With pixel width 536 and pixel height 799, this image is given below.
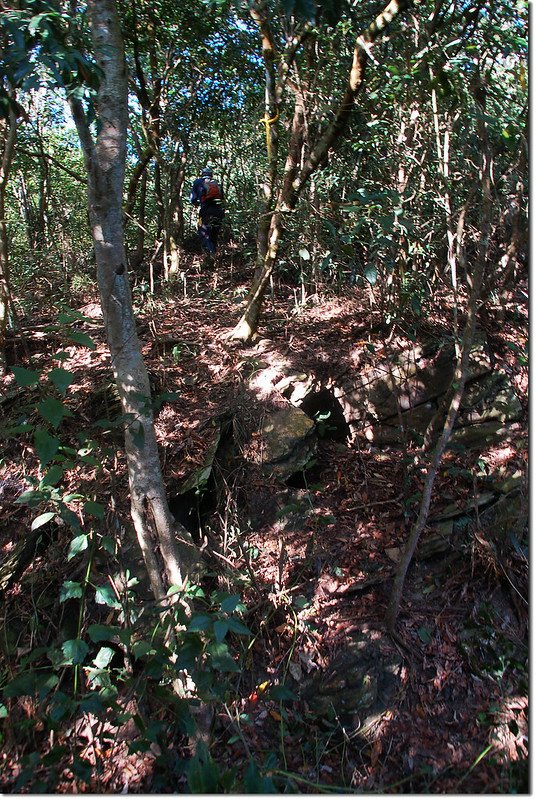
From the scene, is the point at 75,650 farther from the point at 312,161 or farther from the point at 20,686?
the point at 312,161

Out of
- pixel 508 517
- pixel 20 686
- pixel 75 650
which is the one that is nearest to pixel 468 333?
pixel 508 517

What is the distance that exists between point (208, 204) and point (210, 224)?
303 mm

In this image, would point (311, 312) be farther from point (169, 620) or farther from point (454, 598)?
point (169, 620)

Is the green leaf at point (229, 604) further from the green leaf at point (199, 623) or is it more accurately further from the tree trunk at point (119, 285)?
the tree trunk at point (119, 285)

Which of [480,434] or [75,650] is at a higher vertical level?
[480,434]

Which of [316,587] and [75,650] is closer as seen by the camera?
[75,650]

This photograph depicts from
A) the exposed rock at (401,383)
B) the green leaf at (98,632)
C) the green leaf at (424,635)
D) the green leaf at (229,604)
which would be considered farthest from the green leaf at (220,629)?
the exposed rock at (401,383)

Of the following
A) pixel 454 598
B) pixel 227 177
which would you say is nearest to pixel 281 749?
pixel 454 598

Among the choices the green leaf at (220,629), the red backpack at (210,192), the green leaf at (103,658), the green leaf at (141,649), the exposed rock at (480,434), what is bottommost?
the green leaf at (103,658)

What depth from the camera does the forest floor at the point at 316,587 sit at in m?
2.85

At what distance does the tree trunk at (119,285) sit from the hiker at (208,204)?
16.7 feet

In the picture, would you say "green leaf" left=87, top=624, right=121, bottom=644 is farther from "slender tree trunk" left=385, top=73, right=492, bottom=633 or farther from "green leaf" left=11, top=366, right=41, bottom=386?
"slender tree trunk" left=385, top=73, right=492, bottom=633

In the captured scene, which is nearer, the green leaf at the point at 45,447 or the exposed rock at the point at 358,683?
the green leaf at the point at 45,447

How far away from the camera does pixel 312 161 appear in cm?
447
